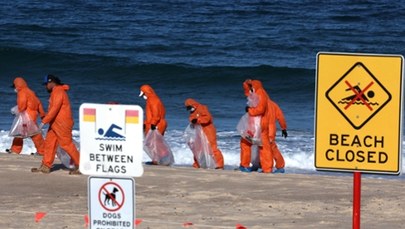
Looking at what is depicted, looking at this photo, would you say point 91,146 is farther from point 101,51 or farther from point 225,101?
point 101,51

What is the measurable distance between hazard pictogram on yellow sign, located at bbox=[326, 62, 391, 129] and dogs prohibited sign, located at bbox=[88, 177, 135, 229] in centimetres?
145

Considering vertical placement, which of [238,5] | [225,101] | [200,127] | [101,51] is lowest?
[200,127]

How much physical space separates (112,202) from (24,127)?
1091 centimetres

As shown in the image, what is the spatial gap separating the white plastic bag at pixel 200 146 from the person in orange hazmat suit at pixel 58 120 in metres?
2.90

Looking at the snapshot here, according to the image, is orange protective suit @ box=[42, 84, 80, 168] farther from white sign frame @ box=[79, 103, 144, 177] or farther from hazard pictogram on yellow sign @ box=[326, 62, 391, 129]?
hazard pictogram on yellow sign @ box=[326, 62, 391, 129]

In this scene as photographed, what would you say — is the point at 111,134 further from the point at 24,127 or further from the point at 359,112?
the point at 24,127

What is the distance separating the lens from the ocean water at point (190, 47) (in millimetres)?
32188

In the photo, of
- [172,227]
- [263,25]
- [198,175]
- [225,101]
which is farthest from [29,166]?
[263,25]

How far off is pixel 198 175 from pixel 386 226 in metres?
4.23

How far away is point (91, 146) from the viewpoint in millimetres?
8734

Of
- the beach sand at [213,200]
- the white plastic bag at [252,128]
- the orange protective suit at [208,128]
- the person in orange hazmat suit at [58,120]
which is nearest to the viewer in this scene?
the beach sand at [213,200]

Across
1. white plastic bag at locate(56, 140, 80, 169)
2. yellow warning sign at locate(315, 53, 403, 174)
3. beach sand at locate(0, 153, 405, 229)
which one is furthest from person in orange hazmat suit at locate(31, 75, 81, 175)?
yellow warning sign at locate(315, 53, 403, 174)

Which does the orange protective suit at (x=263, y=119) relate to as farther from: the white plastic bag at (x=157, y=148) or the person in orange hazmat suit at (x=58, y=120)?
the person in orange hazmat suit at (x=58, y=120)

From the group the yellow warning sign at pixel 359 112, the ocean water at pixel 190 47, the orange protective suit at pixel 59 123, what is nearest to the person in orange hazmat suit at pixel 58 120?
the orange protective suit at pixel 59 123
